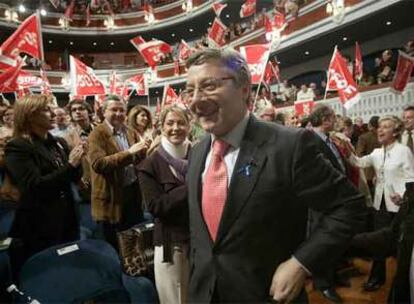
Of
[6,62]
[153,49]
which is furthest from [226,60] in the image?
[153,49]

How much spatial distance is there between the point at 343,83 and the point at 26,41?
15.4ft

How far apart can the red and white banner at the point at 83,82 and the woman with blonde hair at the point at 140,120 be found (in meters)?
3.56

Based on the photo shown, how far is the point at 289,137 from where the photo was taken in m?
1.23

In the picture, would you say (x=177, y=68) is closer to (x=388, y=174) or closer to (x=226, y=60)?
(x=388, y=174)

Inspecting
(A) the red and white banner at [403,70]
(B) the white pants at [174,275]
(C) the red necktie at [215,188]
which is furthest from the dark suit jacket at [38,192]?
(A) the red and white banner at [403,70]

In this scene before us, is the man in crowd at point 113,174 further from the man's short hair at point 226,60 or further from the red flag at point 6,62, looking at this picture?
the red flag at point 6,62

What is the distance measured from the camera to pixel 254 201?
120 cm

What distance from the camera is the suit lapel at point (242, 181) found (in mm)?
1211

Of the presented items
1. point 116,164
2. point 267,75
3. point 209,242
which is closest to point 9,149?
point 116,164

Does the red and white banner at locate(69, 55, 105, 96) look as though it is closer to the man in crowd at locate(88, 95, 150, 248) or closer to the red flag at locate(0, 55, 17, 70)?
the red flag at locate(0, 55, 17, 70)

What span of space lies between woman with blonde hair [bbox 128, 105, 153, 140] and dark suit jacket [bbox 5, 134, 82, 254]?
1.26 metres

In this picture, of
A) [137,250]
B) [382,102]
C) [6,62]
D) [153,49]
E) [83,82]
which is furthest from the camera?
[153,49]

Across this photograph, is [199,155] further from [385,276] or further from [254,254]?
[385,276]

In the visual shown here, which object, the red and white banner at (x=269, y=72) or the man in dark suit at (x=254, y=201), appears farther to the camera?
the red and white banner at (x=269, y=72)
